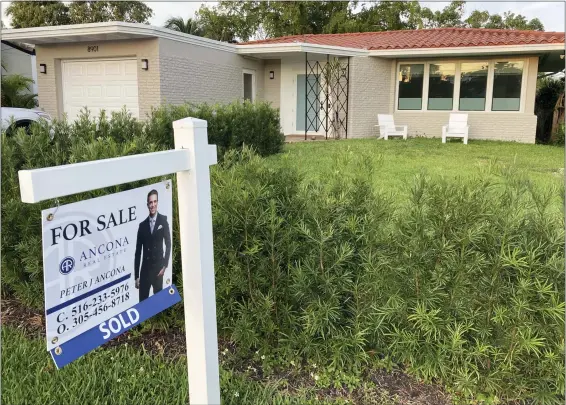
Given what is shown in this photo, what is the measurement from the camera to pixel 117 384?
2822mm

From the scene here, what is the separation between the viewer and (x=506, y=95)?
624 inches

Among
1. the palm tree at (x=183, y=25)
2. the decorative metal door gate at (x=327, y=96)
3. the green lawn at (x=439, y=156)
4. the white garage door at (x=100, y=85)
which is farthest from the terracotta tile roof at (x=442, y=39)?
the palm tree at (x=183, y=25)

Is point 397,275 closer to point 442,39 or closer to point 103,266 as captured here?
point 103,266

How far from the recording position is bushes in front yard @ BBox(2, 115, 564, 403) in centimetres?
256

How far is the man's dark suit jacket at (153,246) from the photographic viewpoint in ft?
6.41

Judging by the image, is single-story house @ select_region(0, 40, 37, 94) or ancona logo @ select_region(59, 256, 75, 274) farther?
single-story house @ select_region(0, 40, 37, 94)

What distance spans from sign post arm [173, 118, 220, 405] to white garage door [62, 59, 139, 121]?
461 inches

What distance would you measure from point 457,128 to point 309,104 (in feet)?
16.2

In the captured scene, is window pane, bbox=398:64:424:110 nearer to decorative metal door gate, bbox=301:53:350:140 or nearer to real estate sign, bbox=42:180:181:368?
decorative metal door gate, bbox=301:53:350:140

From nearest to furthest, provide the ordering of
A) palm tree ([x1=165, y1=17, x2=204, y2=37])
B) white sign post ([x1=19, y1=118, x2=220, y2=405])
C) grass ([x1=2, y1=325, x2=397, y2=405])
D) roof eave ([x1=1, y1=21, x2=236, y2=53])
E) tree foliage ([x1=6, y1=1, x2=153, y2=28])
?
white sign post ([x1=19, y1=118, x2=220, y2=405])
grass ([x1=2, y1=325, x2=397, y2=405])
roof eave ([x1=1, y1=21, x2=236, y2=53])
palm tree ([x1=165, y1=17, x2=204, y2=37])
tree foliage ([x1=6, y1=1, x2=153, y2=28])

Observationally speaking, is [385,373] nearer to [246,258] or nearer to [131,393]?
[246,258]

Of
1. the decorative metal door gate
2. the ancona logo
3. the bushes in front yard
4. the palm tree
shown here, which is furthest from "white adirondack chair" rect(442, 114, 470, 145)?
the palm tree

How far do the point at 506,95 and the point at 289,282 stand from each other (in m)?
15.2

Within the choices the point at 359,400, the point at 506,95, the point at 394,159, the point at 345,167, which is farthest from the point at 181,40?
the point at 359,400
